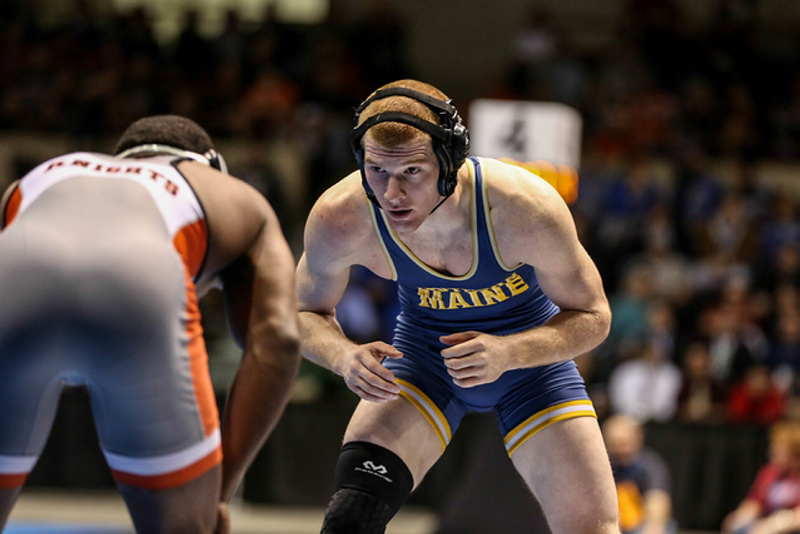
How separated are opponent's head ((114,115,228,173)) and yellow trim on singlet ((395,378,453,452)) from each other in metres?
1.21

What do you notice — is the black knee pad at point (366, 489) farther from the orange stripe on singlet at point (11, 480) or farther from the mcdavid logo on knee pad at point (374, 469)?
the orange stripe on singlet at point (11, 480)

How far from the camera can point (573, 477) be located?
3.75 meters

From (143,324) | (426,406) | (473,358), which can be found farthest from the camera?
(426,406)

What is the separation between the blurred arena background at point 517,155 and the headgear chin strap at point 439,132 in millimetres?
4202

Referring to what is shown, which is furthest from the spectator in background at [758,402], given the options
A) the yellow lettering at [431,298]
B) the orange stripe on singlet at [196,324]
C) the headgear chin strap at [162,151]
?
the orange stripe on singlet at [196,324]

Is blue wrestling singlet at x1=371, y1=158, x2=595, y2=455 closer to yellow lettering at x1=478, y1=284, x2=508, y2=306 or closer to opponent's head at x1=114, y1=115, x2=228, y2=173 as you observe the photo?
yellow lettering at x1=478, y1=284, x2=508, y2=306

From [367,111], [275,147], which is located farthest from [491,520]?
[275,147]

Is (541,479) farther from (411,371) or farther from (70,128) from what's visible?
(70,128)

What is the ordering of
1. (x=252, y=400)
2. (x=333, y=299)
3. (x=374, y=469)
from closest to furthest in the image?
(x=252, y=400) < (x=374, y=469) < (x=333, y=299)

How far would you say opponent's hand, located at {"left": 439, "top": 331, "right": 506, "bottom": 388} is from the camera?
3.52 m

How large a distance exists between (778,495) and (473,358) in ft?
19.3

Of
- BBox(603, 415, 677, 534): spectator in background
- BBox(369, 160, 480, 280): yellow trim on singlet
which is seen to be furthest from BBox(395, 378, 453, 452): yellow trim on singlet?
BBox(603, 415, 677, 534): spectator in background

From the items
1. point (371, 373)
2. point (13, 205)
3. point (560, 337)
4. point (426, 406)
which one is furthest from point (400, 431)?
point (13, 205)

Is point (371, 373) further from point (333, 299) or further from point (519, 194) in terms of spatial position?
point (519, 194)
